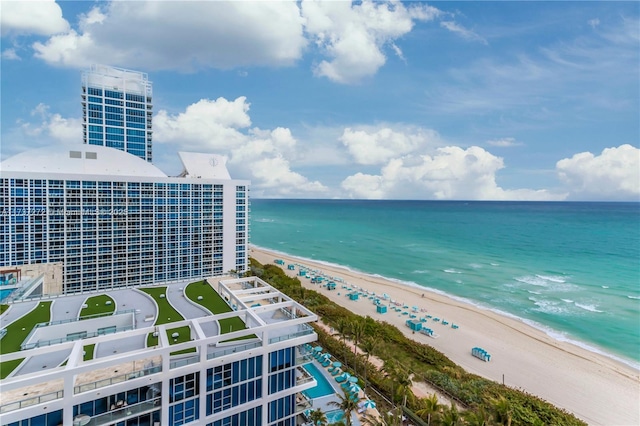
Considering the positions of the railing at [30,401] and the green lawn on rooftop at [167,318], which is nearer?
the railing at [30,401]

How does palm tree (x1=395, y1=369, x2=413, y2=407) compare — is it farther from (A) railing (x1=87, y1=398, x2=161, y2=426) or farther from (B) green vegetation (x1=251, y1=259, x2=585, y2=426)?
(A) railing (x1=87, y1=398, x2=161, y2=426)

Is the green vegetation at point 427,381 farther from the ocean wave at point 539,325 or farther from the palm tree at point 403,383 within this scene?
the ocean wave at point 539,325

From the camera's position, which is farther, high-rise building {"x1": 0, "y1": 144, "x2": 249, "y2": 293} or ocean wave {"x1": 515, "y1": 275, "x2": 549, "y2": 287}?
ocean wave {"x1": 515, "y1": 275, "x2": 549, "y2": 287}

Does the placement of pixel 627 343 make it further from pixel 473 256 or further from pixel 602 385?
pixel 473 256

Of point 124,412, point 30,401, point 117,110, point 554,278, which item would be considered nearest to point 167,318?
point 124,412

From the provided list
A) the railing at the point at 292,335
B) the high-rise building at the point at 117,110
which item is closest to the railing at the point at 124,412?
the railing at the point at 292,335

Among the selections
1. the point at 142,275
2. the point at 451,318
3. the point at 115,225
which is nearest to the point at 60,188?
the point at 115,225

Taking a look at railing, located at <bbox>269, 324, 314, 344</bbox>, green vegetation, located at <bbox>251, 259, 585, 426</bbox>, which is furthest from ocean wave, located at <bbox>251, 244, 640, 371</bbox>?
railing, located at <bbox>269, 324, 314, 344</bbox>
